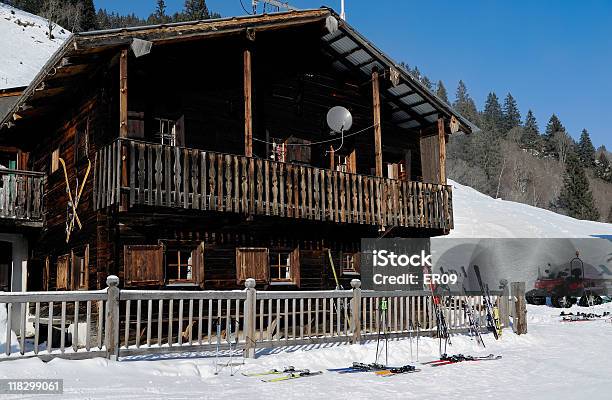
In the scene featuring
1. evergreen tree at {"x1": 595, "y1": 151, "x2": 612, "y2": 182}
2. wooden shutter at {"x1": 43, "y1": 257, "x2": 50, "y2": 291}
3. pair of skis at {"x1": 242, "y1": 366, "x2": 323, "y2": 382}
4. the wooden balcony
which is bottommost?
pair of skis at {"x1": 242, "y1": 366, "x2": 323, "y2": 382}

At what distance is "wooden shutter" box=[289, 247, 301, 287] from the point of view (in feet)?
57.8

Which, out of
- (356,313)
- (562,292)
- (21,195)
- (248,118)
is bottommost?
(562,292)

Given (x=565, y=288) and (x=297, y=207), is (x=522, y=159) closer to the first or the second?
(x=565, y=288)

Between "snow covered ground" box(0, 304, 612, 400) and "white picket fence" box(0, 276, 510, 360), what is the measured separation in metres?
0.29

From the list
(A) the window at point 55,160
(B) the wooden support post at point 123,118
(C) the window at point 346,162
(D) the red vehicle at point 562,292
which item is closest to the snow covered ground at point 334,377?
(B) the wooden support post at point 123,118

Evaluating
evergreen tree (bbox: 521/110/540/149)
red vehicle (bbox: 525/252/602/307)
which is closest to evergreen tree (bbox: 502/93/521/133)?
evergreen tree (bbox: 521/110/540/149)

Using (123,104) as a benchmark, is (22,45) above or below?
above

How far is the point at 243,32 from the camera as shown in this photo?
16.0 metres

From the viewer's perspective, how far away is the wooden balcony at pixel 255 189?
13.3 meters

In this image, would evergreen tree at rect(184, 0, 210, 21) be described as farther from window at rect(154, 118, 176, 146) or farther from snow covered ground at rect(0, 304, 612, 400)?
snow covered ground at rect(0, 304, 612, 400)

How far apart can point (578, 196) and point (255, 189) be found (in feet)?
236

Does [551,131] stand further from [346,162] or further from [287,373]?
[287,373]

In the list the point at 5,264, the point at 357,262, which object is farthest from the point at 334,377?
the point at 5,264

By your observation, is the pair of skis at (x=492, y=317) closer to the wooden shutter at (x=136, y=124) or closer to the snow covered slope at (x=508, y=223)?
the wooden shutter at (x=136, y=124)
